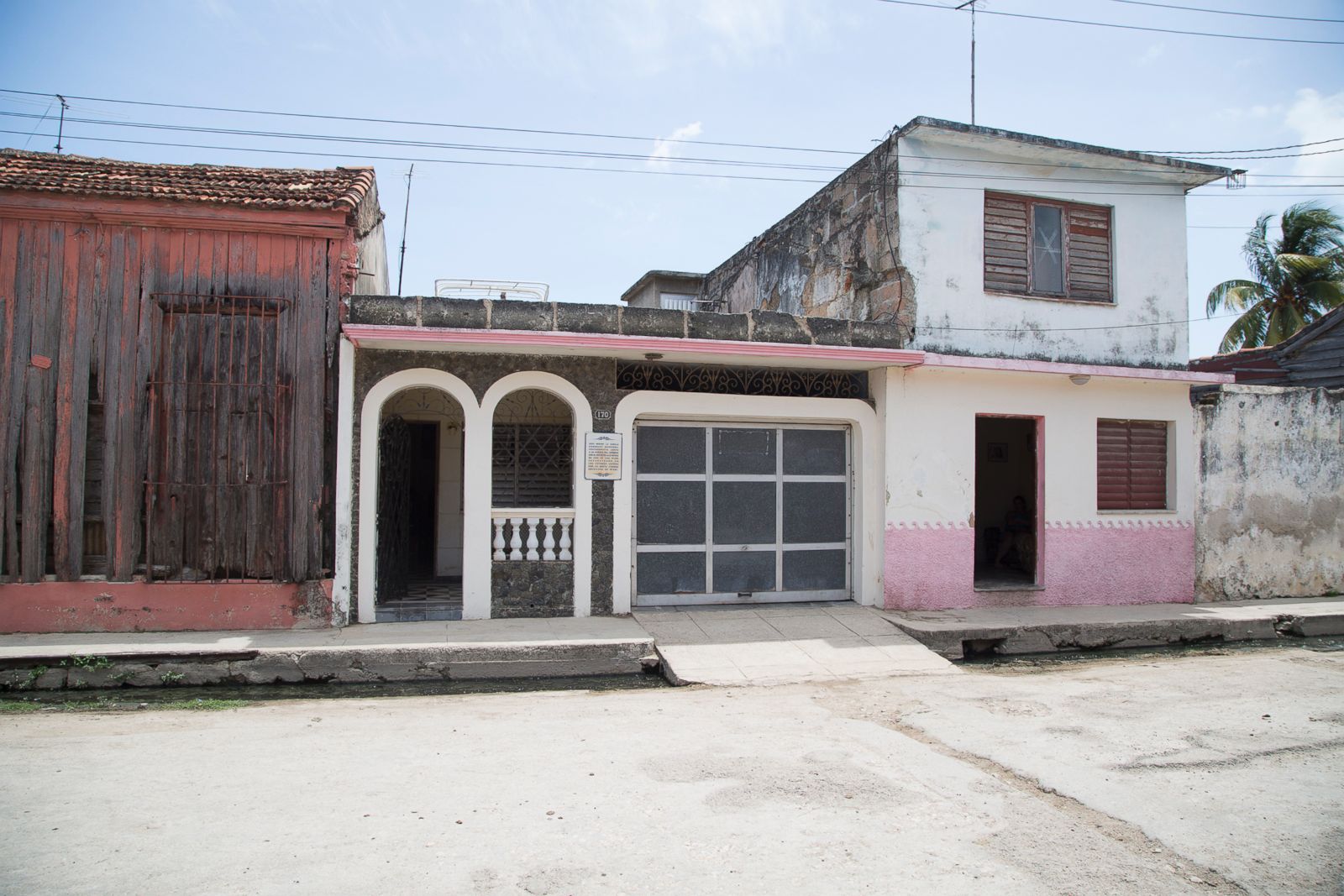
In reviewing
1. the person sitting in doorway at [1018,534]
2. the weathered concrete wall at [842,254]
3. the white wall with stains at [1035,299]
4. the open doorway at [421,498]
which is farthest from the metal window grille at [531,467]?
the person sitting in doorway at [1018,534]

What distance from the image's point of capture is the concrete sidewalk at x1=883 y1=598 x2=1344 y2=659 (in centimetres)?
880

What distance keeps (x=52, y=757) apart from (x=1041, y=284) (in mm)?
10858

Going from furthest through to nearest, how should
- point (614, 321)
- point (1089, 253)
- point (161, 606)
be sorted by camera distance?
point (1089, 253), point (614, 321), point (161, 606)

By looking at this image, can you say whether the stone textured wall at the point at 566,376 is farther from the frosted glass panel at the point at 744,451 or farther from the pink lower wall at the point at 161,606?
the pink lower wall at the point at 161,606

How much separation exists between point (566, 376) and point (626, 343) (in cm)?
88

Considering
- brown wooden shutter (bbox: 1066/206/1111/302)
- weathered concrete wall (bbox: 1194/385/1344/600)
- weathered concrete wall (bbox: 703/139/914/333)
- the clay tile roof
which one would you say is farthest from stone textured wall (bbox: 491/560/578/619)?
weathered concrete wall (bbox: 1194/385/1344/600)

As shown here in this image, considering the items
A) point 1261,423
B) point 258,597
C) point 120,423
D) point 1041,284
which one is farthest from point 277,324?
point 1261,423

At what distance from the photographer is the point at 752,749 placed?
209 inches

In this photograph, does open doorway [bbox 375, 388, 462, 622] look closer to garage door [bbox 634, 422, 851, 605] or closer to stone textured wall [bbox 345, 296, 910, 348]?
stone textured wall [bbox 345, 296, 910, 348]

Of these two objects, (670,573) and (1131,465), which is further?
(1131,465)

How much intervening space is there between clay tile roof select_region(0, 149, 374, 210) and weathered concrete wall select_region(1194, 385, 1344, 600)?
11012 millimetres

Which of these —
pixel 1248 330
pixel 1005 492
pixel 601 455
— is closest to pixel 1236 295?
pixel 1248 330

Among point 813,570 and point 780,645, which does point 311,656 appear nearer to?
point 780,645

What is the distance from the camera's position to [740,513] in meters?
9.81
